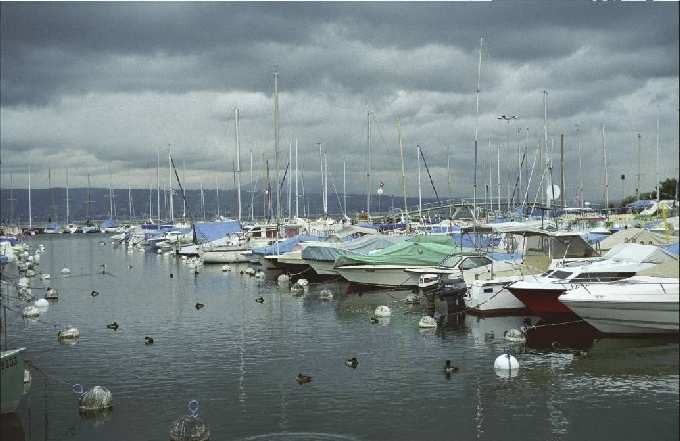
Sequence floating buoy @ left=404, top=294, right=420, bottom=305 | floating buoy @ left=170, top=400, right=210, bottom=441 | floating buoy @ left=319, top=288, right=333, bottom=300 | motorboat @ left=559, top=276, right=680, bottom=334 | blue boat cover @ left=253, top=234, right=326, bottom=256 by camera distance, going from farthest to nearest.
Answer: blue boat cover @ left=253, top=234, right=326, bottom=256, floating buoy @ left=319, top=288, right=333, bottom=300, floating buoy @ left=404, top=294, right=420, bottom=305, floating buoy @ left=170, top=400, right=210, bottom=441, motorboat @ left=559, top=276, right=680, bottom=334

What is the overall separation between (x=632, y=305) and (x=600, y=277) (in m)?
10.8

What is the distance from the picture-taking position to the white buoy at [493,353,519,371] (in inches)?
840

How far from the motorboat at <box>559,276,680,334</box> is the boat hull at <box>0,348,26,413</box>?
1451cm

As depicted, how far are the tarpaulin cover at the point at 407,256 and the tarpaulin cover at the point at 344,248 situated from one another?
3.94m

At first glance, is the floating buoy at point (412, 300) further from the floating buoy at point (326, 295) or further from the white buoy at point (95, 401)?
the white buoy at point (95, 401)

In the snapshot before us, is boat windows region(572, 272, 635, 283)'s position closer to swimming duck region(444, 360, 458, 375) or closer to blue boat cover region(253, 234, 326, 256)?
swimming duck region(444, 360, 458, 375)

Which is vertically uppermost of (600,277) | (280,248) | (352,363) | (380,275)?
(600,277)

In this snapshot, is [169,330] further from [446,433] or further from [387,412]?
[446,433]

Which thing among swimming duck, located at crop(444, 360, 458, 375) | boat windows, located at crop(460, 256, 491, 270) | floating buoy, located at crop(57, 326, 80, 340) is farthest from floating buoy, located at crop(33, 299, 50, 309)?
swimming duck, located at crop(444, 360, 458, 375)

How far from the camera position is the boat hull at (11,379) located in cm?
1725

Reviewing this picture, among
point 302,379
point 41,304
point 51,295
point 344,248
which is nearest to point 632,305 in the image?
point 302,379

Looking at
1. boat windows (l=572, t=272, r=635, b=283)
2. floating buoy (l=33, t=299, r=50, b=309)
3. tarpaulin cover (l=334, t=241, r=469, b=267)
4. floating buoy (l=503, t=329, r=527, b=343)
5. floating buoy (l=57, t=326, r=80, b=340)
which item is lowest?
floating buoy (l=33, t=299, r=50, b=309)

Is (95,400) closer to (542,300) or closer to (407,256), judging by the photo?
(542,300)

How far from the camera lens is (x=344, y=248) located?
163 ft
